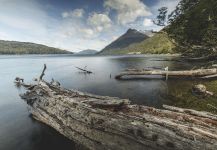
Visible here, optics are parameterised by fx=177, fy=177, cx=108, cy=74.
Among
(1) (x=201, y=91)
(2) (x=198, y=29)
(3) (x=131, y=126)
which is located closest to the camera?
(3) (x=131, y=126)

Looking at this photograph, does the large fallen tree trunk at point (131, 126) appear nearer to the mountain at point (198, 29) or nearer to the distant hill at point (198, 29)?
the distant hill at point (198, 29)

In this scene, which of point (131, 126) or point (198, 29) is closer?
point (131, 126)

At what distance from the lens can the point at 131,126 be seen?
7.68 meters

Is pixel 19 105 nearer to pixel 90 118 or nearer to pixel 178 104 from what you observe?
pixel 90 118

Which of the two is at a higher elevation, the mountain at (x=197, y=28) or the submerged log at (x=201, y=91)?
the mountain at (x=197, y=28)

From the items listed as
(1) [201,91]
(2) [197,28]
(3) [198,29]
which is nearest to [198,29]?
(3) [198,29]

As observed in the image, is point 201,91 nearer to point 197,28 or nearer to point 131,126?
point 131,126

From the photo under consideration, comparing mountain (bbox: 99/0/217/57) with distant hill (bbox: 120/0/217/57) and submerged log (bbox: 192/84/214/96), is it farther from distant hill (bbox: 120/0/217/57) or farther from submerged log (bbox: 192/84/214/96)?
submerged log (bbox: 192/84/214/96)

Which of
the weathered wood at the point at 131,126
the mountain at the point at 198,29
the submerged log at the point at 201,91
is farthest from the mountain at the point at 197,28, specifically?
the weathered wood at the point at 131,126

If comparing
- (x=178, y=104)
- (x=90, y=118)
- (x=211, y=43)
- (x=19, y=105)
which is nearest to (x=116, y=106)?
(x=90, y=118)

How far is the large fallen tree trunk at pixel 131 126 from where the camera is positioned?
21.4ft

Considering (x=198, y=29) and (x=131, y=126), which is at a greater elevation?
(x=198, y=29)

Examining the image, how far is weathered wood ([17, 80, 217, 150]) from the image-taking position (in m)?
6.53

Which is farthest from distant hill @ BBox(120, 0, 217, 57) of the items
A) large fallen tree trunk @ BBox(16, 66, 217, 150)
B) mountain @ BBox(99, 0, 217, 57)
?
large fallen tree trunk @ BBox(16, 66, 217, 150)
